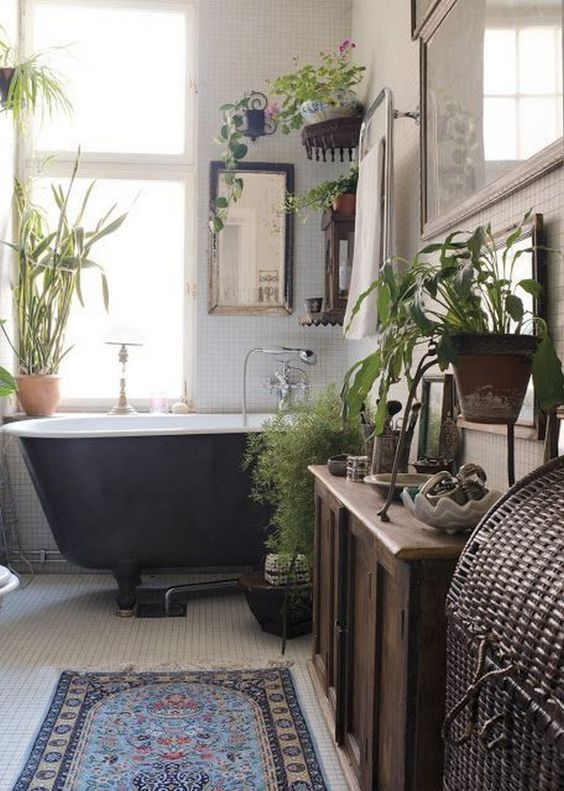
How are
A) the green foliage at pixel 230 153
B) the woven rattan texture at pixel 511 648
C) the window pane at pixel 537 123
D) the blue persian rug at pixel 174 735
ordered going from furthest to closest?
the green foliage at pixel 230 153
the blue persian rug at pixel 174 735
the window pane at pixel 537 123
the woven rattan texture at pixel 511 648

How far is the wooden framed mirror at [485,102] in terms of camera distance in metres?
1.76

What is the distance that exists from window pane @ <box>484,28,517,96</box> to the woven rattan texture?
108cm

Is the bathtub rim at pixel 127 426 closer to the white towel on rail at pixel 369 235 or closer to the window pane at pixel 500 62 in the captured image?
the white towel on rail at pixel 369 235

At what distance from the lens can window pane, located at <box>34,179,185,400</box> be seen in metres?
4.56

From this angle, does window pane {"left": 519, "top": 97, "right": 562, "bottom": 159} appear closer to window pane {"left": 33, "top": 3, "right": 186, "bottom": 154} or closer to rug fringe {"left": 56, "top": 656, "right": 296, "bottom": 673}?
rug fringe {"left": 56, "top": 656, "right": 296, "bottom": 673}

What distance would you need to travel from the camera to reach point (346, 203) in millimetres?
3818

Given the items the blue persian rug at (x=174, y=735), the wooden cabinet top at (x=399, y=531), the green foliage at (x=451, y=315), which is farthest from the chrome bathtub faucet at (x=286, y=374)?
the green foliage at (x=451, y=315)

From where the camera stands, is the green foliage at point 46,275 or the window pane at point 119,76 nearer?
the green foliage at point 46,275

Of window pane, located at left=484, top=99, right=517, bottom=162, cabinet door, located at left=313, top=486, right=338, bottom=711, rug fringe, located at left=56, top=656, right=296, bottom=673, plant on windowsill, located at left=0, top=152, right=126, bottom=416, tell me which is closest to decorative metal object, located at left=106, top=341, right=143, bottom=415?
plant on windowsill, located at left=0, top=152, right=126, bottom=416

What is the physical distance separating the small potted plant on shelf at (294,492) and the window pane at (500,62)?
4.03 feet

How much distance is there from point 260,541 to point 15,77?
7.77 feet

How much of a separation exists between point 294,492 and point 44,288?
6.53 feet

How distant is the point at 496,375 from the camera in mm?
1604

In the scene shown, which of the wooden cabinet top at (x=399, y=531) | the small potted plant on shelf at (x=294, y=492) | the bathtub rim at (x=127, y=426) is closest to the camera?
the wooden cabinet top at (x=399, y=531)
